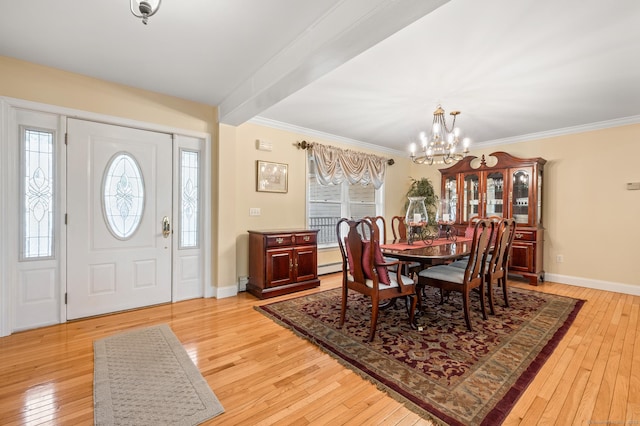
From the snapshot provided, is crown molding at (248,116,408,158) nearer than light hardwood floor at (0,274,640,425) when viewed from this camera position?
No

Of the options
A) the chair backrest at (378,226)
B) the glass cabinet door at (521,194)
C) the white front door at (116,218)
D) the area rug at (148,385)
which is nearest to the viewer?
the area rug at (148,385)

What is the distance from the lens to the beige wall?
3.46 m

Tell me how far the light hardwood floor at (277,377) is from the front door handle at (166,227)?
98 centimetres

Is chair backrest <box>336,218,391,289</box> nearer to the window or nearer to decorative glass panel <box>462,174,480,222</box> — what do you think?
the window

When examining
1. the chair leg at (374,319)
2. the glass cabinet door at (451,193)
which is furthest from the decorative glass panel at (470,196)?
the chair leg at (374,319)

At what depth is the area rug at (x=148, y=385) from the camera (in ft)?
5.25

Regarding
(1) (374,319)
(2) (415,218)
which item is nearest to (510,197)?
(2) (415,218)

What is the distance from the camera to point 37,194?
9.05 feet

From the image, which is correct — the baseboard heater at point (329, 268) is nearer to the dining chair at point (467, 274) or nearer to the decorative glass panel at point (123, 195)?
the dining chair at point (467, 274)

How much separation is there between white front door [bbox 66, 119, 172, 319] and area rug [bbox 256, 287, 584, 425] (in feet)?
4.94

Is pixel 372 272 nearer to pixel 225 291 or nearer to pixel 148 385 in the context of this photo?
pixel 148 385

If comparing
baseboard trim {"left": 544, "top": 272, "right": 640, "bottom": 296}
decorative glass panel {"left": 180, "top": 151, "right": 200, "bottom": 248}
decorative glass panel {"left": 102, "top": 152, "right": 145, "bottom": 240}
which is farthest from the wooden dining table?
Result: decorative glass panel {"left": 102, "top": 152, "right": 145, "bottom": 240}

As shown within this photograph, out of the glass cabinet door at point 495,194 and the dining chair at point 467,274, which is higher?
the glass cabinet door at point 495,194

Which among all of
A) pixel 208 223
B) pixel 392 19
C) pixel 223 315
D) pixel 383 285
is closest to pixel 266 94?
pixel 392 19
